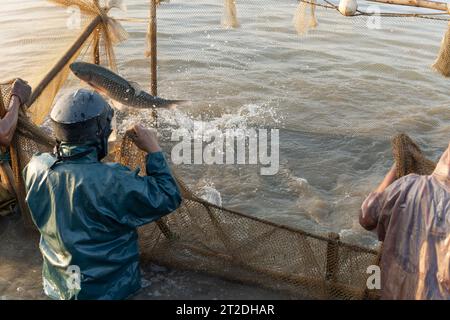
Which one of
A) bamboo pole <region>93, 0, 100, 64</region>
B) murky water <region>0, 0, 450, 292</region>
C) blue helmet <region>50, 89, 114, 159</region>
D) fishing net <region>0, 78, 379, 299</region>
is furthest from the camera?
murky water <region>0, 0, 450, 292</region>

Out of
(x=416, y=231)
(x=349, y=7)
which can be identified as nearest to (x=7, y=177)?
(x=416, y=231)

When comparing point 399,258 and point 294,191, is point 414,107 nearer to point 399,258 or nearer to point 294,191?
point 294,191

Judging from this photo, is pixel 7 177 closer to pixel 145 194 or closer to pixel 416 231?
pixel 145 194

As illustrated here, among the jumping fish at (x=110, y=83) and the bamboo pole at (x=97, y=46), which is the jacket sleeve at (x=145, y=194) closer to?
the jumping fish at (x=110, y=83)

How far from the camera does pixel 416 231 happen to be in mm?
2672

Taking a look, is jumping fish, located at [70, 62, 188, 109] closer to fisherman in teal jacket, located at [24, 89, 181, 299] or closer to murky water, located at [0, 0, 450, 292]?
murky water, located at [0, 0, 450, 292]

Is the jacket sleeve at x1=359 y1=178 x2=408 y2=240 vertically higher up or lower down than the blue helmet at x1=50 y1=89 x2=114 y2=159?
lower down

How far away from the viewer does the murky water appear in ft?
20.7

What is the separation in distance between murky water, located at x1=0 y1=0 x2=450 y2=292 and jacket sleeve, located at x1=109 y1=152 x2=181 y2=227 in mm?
3318

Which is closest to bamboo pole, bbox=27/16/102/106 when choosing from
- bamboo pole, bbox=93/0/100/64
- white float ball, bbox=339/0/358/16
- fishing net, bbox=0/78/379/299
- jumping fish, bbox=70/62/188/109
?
bamboo pole, bbox=93/0/100/64

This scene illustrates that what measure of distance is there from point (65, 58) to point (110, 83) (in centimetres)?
101

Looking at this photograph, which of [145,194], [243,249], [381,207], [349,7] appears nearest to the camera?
[145,194]

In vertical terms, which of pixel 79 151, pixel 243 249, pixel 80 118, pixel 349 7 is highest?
pixel 349 7

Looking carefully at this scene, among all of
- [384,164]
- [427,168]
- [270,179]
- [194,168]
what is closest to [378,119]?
[384,164]
